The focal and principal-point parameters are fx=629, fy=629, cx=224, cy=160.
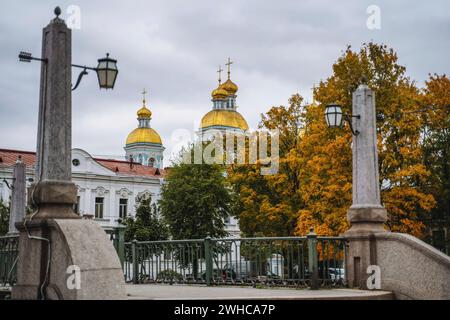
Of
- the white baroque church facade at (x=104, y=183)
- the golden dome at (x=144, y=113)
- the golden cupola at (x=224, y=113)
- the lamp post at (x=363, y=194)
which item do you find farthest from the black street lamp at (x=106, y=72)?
the golden dome at (x=144, y=113)

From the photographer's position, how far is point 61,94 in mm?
10188

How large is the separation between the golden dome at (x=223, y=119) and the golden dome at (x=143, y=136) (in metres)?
6.97

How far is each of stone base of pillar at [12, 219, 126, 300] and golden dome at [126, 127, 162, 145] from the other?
74.5 meters

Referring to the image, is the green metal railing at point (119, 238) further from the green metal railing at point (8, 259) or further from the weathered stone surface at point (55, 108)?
the weathered stone surface at point (55, 108)

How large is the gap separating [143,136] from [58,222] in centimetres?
7538

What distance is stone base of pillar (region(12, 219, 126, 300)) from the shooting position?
8898 mm

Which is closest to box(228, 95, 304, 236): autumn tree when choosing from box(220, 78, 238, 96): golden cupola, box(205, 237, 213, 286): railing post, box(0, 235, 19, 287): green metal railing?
box(205, 237, 213, 286): railing post

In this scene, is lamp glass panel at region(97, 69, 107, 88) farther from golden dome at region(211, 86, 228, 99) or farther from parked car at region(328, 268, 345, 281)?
golden dome at region(211, 86, 228, 99)

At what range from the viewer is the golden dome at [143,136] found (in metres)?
84.1

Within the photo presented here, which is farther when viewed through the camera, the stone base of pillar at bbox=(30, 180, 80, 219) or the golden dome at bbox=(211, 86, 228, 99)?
the golden dome at bbox=(211, 86, 228, 99)

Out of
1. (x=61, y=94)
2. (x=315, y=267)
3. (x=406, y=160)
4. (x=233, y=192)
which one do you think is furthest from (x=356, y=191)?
(x=233, y=192)

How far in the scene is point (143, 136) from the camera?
3317 inches

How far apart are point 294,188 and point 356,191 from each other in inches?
792

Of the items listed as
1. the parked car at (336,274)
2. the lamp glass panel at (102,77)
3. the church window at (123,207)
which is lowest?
the parked car at (336,274)
